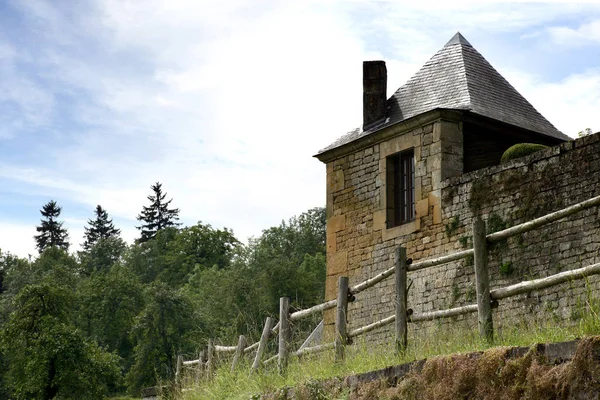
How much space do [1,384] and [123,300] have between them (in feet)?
33.7

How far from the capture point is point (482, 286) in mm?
7684

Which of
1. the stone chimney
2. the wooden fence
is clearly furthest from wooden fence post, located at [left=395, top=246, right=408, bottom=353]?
the stone chimney

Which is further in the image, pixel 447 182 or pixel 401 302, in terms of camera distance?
pixel 447 182

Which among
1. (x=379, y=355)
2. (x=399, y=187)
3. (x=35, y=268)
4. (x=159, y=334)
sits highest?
(x=35, y=268)

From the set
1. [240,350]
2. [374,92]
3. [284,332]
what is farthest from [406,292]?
[374,92]

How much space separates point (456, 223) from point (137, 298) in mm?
38948

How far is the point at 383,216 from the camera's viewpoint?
50.5ft

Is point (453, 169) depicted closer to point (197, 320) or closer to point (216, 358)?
point (216, 358)

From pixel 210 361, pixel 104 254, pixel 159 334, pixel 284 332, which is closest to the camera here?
pixel 284 332

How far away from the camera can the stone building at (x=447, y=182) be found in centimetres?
1229

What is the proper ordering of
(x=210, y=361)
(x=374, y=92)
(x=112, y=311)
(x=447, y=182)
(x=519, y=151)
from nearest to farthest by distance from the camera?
(x=210, y=361) < (x=519, y=151) < (x=447, y=182) < (x=374, y=92) < (x=112, y=311)

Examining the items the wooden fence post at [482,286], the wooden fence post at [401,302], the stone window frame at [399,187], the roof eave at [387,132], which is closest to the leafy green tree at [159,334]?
the roof eave at [387,132]

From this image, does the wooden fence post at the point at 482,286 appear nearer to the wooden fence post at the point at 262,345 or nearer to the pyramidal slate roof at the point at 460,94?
the wooden fence post at the point at 262,345

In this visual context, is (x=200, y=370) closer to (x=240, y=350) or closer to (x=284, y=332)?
(x=240, y=350)
